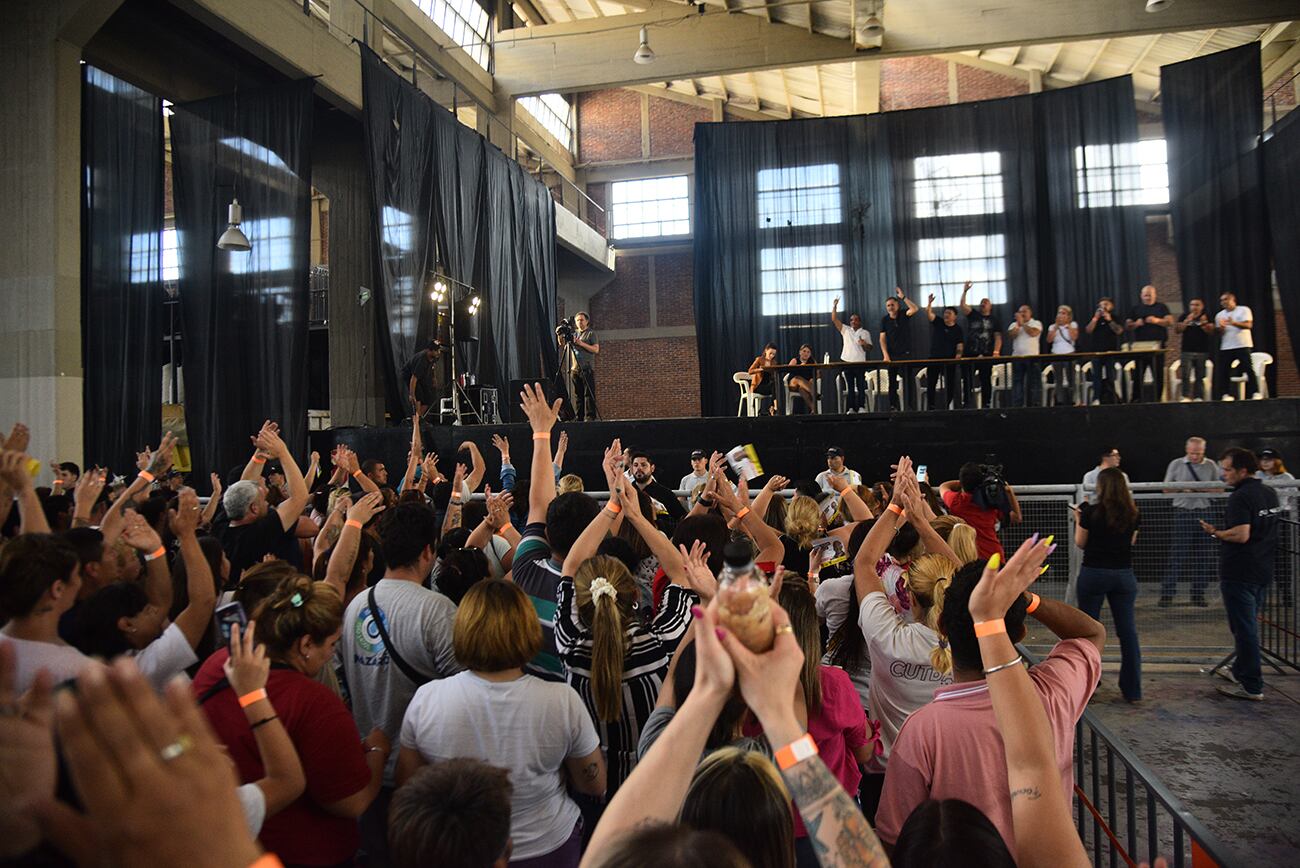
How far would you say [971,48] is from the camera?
41.6 feet

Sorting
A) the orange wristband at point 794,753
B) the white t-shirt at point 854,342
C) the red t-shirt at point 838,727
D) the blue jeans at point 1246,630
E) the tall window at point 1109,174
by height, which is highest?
the tall window at point 1109,174

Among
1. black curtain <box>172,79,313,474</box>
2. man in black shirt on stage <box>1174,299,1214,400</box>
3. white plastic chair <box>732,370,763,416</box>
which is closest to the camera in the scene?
black curtain <box>172,79,313,474</box>

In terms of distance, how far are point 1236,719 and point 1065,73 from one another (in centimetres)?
1610

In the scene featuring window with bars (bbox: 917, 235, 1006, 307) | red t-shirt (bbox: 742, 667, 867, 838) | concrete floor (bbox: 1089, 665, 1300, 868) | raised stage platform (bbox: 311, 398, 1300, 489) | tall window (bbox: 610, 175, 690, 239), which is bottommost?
concrete floor (bbox: 1089, 665, 1300, 868)

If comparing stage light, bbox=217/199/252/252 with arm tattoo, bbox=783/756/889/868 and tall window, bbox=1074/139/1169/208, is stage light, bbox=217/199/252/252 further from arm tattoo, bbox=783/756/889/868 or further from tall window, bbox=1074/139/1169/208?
tall window, bbox=1074/139/1169/208

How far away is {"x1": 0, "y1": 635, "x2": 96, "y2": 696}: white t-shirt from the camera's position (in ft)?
5.90

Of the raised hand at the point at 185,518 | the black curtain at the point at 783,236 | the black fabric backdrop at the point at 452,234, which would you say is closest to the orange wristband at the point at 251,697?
the raised hand at the point at 185,518

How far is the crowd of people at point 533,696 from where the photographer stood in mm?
831

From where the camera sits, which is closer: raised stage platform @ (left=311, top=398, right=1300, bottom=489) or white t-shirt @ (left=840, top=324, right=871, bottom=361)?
raised stage platform @ (left=311, top=398, right=1300, bottom=489)

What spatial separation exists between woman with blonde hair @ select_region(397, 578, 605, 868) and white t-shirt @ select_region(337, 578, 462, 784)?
320 mm

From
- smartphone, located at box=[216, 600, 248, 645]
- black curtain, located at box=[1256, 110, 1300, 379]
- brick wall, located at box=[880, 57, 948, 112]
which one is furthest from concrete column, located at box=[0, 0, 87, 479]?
brick wall, located at box=[880, 57, 948, 112]

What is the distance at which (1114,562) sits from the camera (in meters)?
4.52

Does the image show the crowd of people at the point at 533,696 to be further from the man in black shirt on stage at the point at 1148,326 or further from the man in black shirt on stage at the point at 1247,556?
the man in black shirt on stage at the point at 1148,326

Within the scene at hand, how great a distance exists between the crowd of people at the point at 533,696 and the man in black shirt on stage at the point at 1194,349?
8616 mm
